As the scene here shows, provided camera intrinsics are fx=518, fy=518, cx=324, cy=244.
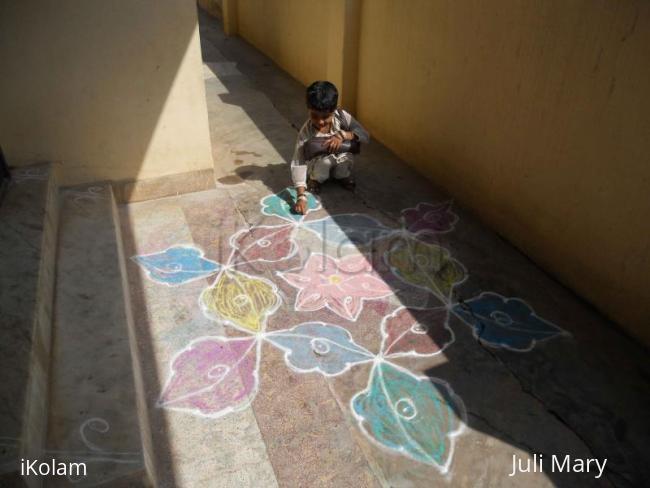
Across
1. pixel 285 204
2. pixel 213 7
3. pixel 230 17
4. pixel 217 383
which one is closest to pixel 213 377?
pixel 217 383

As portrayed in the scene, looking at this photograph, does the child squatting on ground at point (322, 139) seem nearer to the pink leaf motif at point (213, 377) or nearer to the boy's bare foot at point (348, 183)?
the boy's bare foot at point (348, 183)

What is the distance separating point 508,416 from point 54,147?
10.9ft

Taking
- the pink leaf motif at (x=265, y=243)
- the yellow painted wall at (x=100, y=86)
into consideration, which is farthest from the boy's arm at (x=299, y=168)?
the yellow painted wall at (x=100, y=86)

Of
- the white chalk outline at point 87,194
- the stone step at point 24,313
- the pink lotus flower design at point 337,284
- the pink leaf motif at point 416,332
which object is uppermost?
the stone step at point 24,313

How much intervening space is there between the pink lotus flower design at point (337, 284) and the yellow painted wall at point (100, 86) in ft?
4.99

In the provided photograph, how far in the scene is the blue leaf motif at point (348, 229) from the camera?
12.0 feet

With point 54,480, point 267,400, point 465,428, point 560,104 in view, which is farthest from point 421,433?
point 560,104

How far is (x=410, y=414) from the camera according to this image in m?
2.36

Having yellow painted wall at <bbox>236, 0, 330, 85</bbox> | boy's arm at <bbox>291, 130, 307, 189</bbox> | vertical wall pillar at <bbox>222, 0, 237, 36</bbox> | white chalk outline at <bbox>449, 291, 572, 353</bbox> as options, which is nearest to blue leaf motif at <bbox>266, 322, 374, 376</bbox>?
white chalk outline at <bbox>449, 291, 572, 353</bbox>

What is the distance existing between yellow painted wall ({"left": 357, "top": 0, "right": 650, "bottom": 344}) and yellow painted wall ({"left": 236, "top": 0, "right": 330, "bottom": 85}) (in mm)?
1736

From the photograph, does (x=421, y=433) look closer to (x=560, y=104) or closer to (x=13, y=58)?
(x=560, y=104)

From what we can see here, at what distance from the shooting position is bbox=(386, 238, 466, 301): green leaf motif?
322 centimetres

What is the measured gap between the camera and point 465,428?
7.58 ft

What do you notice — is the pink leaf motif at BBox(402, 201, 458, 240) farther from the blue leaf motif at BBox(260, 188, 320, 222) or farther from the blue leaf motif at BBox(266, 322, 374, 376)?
the blue leaf motif at BBox(266, 322, 374, 376)
